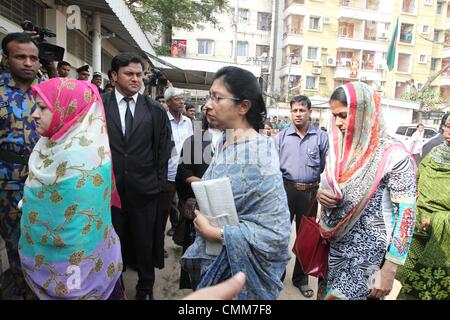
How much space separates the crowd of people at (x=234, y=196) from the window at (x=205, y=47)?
2876cm

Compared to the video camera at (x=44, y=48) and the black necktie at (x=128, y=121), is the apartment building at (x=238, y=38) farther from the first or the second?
the black necktie at (x=128, y=121)

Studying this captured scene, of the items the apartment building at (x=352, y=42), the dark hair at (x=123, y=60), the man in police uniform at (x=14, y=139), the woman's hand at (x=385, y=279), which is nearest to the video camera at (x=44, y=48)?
the man in police uniform at (x=14, y=139)

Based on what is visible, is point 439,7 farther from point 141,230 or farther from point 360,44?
point 141,230

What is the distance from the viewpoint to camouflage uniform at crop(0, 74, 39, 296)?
2.27 metres

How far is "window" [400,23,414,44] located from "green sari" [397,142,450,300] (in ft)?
109

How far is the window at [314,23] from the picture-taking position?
95.8ft

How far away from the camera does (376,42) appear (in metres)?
29.5

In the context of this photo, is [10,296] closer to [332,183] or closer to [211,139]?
[211,139]

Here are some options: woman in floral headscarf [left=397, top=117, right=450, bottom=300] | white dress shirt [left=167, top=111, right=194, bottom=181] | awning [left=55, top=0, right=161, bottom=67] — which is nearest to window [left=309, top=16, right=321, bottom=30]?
awning [left=55, top=0, right=161, bottom=67]

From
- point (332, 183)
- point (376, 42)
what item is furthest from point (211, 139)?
point (376, 42)

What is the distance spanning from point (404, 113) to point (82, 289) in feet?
85.4

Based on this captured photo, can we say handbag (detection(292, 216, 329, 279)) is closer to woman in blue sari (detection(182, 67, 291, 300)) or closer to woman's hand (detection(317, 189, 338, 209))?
woman's hand (detection(317, 189, 338, 209))

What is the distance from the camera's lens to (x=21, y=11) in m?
4.33

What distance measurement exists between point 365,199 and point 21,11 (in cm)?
473
